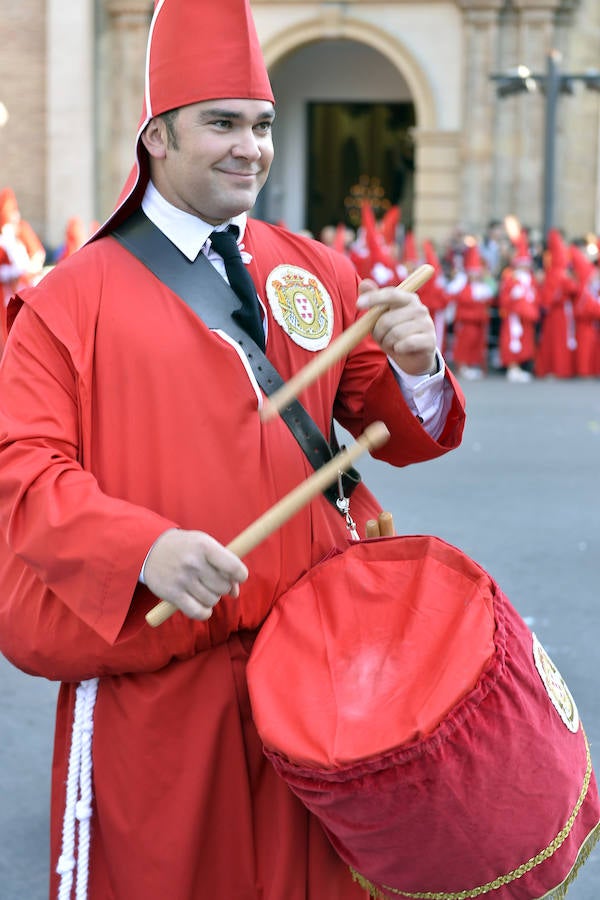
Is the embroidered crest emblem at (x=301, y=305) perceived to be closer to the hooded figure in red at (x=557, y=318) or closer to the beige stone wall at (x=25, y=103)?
the hooded figure in red at (x=557, y=318)

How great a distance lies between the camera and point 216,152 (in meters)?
2.23

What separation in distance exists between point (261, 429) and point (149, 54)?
66 cm

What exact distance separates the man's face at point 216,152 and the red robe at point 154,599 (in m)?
0.16

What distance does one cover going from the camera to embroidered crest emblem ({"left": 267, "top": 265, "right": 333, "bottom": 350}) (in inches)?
94.4

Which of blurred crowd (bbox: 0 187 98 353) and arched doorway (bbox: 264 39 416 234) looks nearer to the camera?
blurred crowd (bbox: 0 187 98 353)

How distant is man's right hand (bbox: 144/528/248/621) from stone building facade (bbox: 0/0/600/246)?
64.5 ft

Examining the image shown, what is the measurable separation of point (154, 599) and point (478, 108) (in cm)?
2023

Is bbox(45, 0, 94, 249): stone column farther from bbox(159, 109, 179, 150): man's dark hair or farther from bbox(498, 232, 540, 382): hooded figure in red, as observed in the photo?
bbox(159, 109, 179, 150): man's dark hair

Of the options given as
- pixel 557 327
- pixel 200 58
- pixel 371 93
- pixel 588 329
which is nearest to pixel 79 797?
pixel 200 58

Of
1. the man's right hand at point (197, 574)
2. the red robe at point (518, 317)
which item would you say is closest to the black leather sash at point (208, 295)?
the man's right hand at point (197, 574)

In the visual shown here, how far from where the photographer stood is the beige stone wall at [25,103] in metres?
22.9

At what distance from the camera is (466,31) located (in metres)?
21.3

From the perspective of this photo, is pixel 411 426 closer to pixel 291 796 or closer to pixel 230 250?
pixel 230 250

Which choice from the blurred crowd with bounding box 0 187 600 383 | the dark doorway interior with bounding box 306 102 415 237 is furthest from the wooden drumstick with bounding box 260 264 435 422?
the dark doorway interior with bounding box 306 102 415 237
